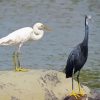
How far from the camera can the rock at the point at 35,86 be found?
40.2 feet

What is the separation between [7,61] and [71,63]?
18.3ft

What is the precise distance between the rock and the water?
7.71 feet

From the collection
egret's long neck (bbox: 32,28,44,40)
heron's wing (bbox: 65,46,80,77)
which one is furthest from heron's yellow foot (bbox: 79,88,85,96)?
Result: egret's long neck (bbox: 32,28,44,40)

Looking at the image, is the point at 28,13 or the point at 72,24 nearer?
the point at 72,24

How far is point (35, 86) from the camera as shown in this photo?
12.5 meters

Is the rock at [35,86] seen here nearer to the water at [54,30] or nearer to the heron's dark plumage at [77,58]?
the heron's dark plumage at [77,58]

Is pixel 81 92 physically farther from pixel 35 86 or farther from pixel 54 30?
pixel 54 30

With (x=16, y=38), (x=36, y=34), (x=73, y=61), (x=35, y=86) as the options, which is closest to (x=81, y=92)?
(x=73, y=61)

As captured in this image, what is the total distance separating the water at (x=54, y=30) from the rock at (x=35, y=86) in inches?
92.5

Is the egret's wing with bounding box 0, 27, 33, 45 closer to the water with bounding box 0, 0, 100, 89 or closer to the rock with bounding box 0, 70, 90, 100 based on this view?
the rock with bounding box 0, 70, 90, 100

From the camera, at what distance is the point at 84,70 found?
1683 centimetres

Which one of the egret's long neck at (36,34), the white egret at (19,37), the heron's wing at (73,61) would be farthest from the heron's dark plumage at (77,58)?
the egret's long neck at (36,34)

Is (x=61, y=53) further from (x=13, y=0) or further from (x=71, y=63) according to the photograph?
(x=13, y=0)

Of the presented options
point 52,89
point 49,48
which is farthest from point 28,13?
point 52,89
